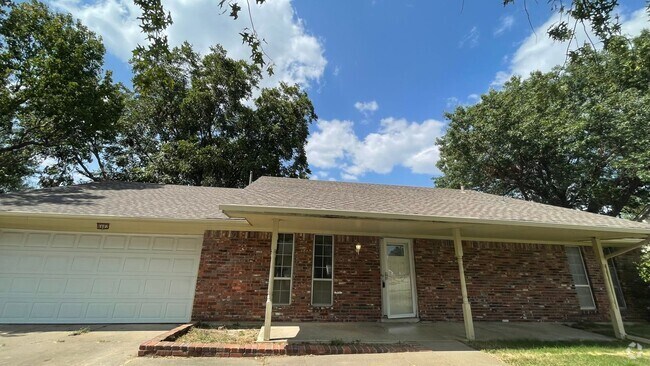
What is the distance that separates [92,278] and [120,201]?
199cm

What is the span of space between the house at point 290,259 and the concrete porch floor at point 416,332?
47cm

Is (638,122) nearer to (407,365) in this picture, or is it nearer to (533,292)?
(533,292)

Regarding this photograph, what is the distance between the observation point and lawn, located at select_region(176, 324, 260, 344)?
547 centimetres

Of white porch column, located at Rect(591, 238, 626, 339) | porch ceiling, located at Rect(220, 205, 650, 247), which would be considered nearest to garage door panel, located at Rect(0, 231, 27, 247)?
porch ceiling, located at Rect(220, 205, 650, 247)

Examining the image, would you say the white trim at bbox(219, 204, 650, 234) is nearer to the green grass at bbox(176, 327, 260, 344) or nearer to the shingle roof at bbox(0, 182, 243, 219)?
the shingle roof at bbox(0, 182, 243, 219)

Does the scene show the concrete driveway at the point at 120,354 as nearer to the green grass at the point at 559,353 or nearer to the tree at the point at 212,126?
the green grass at the point at 559,353

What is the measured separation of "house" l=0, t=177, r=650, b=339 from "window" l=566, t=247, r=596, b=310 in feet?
0.18

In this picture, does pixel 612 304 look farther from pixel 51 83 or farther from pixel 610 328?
pixel 51 83

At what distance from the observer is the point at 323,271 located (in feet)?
26.3

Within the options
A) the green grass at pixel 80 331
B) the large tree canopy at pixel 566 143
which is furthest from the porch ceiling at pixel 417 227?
the large tree canopy at pixel 566 143

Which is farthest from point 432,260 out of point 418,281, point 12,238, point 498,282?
point 12,238

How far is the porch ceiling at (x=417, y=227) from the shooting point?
19.4 feet

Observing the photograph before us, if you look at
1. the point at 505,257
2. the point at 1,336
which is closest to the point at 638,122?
the point at 505,257

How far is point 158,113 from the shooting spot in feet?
64.0
